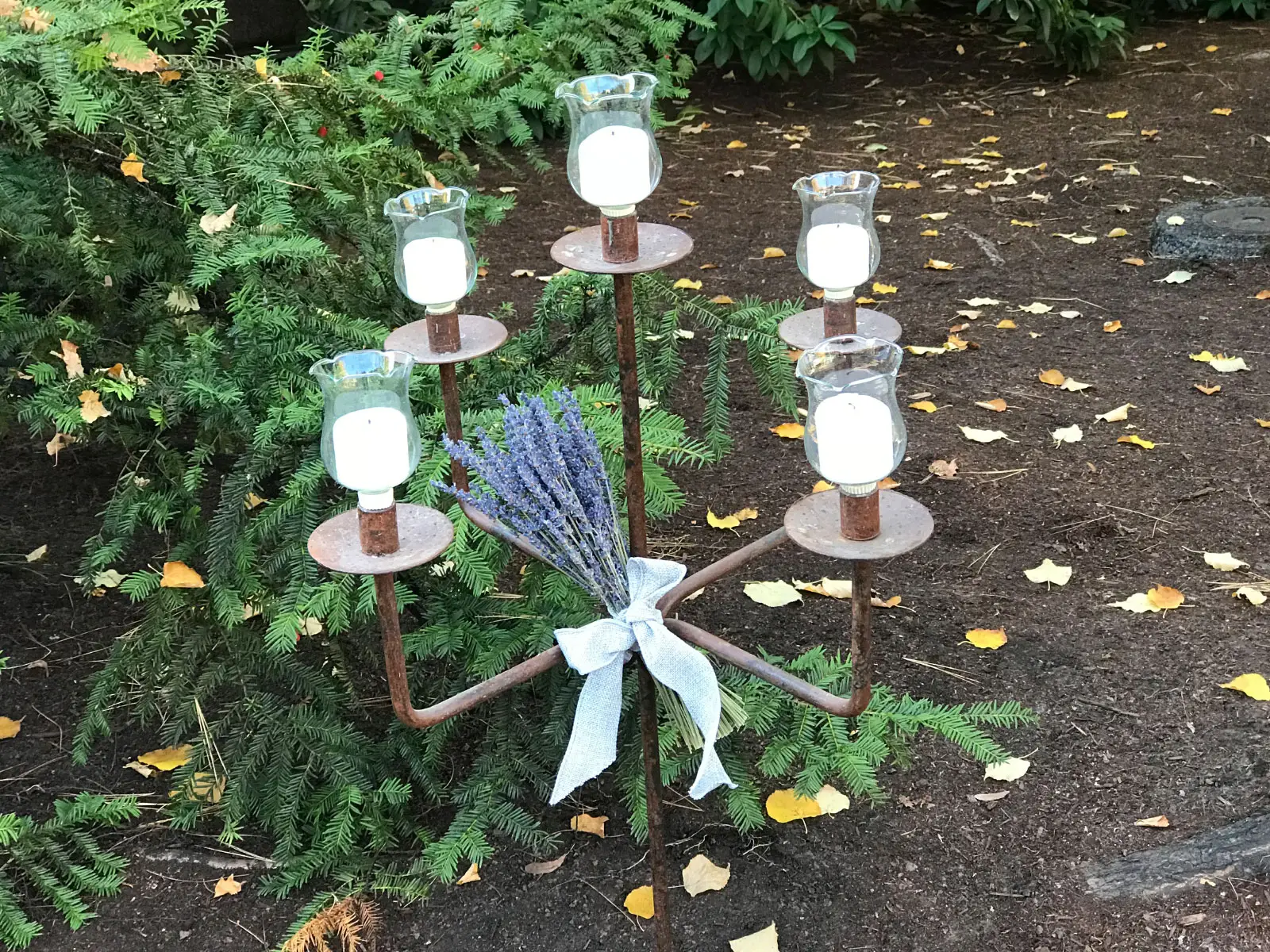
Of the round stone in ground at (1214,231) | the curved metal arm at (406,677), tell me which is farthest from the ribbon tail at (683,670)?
the round stone in ground at (1214,231)

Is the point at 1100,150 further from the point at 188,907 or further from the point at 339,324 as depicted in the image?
the point at 188,907

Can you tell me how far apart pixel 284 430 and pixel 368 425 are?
1043mm

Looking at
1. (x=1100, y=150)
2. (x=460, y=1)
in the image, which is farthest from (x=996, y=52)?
(x=460, y=1)

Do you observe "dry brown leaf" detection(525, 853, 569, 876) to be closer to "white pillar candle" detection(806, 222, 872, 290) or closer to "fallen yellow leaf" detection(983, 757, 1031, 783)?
"fallen yellow leaf" detection(983, 757, 1031, 783)

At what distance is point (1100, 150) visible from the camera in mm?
6312

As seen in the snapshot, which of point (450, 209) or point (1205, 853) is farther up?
point (450, 209)

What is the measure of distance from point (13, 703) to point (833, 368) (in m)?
2.37

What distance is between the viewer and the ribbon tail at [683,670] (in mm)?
1800

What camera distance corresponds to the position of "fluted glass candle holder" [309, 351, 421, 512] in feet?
4.59

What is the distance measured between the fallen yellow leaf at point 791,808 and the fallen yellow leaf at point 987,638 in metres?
0.70

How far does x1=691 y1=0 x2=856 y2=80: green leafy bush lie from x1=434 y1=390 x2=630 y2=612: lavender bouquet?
5480mm

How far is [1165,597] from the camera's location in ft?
10.0

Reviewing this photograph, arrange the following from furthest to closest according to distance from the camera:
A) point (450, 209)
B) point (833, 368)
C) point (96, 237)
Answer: point (96, 237) < point (450, 209) < point (833, 368)

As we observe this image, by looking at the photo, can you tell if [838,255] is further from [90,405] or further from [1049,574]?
[1049,574]
